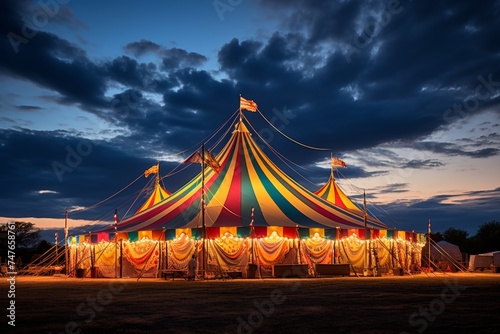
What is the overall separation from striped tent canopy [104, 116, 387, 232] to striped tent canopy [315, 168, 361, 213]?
22.3 ft

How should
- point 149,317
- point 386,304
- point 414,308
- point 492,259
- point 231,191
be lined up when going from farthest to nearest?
point 492,259 < point 231,191 < point 386,304 < point 414,308 < point 149,317

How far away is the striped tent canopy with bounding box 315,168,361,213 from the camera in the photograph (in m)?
27.2

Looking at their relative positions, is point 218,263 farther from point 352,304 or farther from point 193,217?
point 352,304

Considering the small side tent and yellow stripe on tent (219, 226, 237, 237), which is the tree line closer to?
the small side tent

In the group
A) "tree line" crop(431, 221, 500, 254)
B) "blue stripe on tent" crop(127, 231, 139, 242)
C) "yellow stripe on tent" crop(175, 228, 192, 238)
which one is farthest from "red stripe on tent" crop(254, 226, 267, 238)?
"tree line" crop(431, 221, 500, 254)

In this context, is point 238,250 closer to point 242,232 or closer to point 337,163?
point 242,232

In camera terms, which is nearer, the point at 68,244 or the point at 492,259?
the point at 68,244

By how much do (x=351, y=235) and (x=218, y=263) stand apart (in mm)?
4403

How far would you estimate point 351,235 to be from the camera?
57.9 ft

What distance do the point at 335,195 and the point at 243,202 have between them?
10.3 m

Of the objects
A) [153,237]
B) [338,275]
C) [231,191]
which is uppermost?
[231,191]

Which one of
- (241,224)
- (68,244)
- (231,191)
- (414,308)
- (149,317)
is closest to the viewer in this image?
(149,317)

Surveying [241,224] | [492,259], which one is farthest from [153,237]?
[492,259]

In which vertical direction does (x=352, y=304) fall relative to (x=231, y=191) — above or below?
below
